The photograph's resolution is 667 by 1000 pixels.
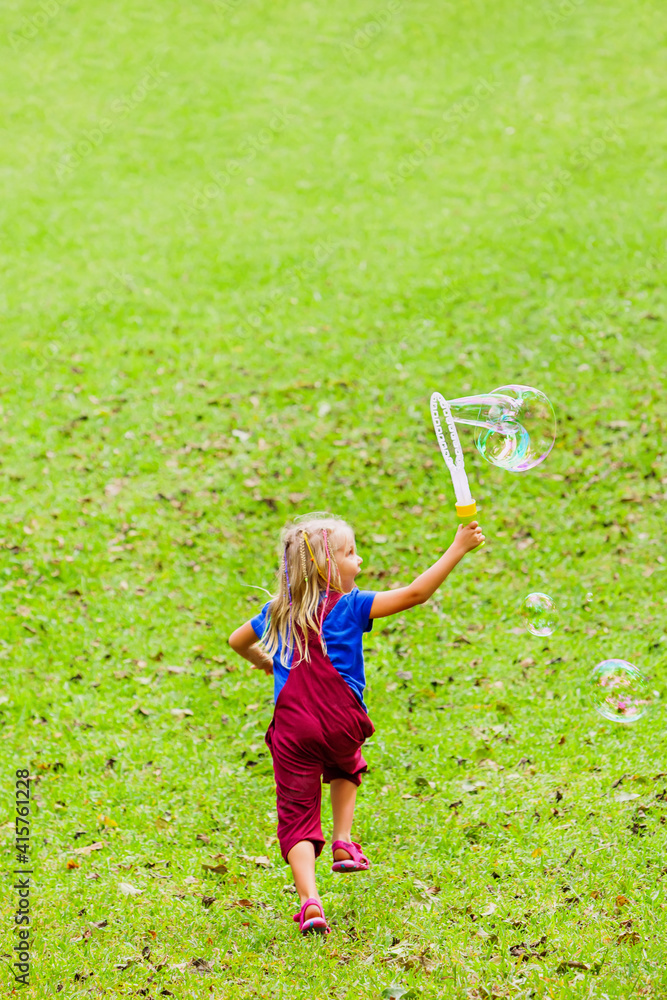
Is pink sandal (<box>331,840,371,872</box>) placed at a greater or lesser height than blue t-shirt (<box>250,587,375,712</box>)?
lesser

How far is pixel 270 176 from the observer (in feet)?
57.4

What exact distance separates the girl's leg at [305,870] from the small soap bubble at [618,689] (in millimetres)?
2082

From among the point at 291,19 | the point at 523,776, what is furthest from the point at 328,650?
the point at 291,19
